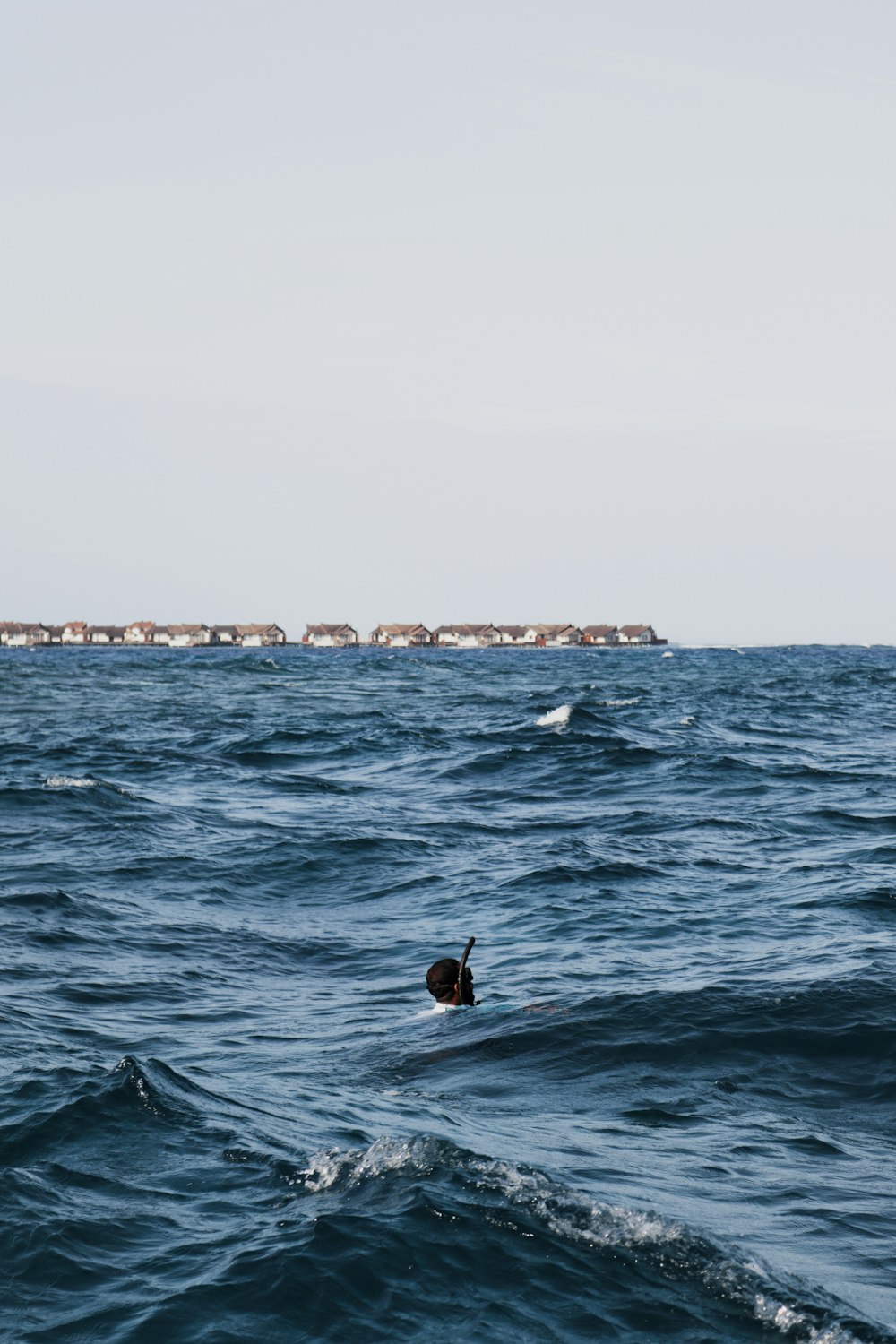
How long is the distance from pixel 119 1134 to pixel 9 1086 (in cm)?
143

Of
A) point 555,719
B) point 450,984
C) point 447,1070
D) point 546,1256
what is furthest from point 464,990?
point 555,719

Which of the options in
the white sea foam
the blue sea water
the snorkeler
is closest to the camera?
the blue sea water

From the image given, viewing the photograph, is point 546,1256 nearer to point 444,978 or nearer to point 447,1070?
point 447,1070

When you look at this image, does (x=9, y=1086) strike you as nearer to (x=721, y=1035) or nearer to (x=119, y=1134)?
(x=119, y=1134)

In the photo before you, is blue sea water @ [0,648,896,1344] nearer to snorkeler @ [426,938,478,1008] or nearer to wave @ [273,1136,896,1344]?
wave @ [273,1136,896,1344]

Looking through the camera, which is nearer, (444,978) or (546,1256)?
(546,1256)

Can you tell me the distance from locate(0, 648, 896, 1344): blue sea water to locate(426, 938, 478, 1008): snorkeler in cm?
35

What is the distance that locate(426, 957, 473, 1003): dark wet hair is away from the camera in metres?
13.3

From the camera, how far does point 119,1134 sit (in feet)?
31.0

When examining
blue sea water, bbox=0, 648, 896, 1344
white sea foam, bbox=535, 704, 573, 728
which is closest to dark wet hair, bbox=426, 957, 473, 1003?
blue sea water, bbox=0, 648, 896, 1344

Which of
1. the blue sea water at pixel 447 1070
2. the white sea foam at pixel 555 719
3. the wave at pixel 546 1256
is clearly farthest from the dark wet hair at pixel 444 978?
the white sea foam at pixel 555 719

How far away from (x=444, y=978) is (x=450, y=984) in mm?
80

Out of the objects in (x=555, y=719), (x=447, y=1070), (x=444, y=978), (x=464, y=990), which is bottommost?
(x=447, y=1070)

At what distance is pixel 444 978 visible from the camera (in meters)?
13.3
